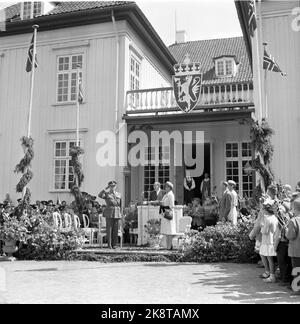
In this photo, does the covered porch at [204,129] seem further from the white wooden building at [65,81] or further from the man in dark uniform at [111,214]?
the man in dark uniform at [111,214]

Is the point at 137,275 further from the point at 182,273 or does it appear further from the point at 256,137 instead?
the point at 256,137

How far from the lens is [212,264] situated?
984 cm

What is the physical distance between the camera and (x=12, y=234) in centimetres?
1103

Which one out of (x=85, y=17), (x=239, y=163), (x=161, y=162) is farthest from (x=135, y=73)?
(x=239, y=163)

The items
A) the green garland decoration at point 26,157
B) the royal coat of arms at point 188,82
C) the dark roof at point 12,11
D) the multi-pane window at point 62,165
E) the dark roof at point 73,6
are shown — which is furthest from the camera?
the dark roof at point 12,11

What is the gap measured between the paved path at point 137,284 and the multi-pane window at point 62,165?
7284 millimetres

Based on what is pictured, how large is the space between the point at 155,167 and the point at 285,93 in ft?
20.5

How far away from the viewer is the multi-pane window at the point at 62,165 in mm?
17344

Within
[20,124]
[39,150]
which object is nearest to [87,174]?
[39,150]

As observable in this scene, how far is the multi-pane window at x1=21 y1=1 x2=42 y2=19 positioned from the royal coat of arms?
668cm

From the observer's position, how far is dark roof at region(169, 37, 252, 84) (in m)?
24.3

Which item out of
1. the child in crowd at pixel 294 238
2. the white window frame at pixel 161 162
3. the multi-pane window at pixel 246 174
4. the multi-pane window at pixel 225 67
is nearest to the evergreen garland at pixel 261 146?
the child in crowd at pixel 294 238

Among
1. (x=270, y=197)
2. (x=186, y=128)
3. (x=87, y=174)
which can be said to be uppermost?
(x=186, y=128)
